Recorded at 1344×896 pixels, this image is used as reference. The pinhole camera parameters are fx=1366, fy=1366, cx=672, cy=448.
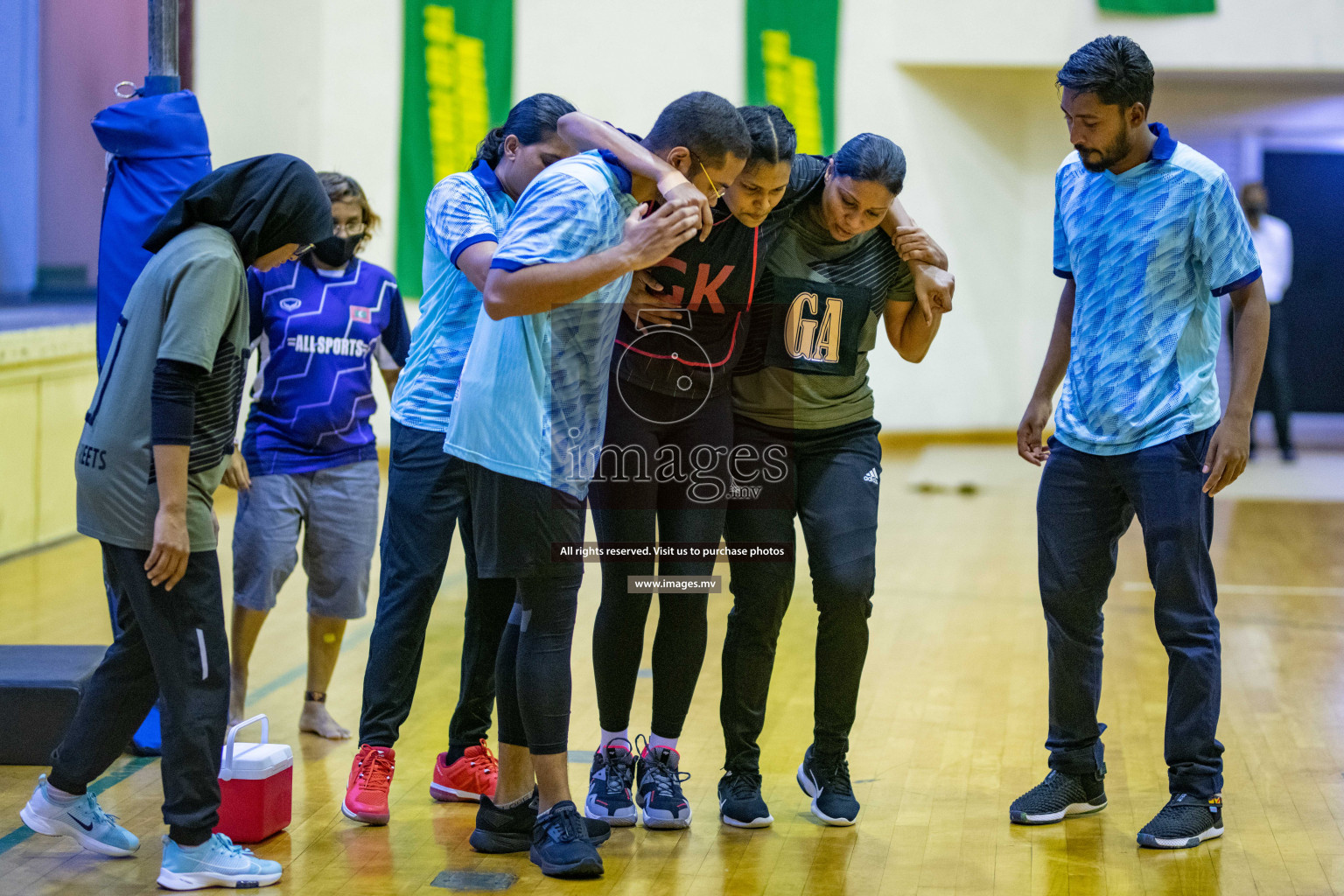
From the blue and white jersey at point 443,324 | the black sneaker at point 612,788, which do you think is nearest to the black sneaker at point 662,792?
the black sneaker at point 612,788

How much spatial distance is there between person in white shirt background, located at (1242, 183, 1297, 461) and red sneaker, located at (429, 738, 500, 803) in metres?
7.88

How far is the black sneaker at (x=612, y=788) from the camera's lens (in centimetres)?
295

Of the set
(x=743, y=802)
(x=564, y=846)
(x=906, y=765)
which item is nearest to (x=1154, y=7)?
(x=906, y=765)

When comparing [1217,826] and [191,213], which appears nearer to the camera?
[191,213]

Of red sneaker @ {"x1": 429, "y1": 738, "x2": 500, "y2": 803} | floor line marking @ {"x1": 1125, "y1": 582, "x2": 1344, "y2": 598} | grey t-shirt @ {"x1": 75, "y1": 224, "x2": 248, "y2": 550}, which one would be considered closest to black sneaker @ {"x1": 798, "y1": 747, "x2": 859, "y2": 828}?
red sneaker @ {"x1": 429, "y1": 738, "x2": 500, "y2": 803}

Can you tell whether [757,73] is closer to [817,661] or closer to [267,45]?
[267,45]

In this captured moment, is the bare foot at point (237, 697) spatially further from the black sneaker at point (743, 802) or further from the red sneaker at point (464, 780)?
the black sneaker at point (743, 802)

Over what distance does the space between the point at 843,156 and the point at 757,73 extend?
24.7 ft

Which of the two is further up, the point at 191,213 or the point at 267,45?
the point at 267,45

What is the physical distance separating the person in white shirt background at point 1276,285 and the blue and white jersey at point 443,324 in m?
7.92

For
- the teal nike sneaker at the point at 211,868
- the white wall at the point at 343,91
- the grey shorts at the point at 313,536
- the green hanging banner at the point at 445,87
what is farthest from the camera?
the green hanging banner at the point at 445,87

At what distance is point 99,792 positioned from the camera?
312 centimetres

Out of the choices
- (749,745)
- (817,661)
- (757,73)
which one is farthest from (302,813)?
(757,73)

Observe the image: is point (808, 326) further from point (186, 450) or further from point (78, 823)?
point (78, 823)
